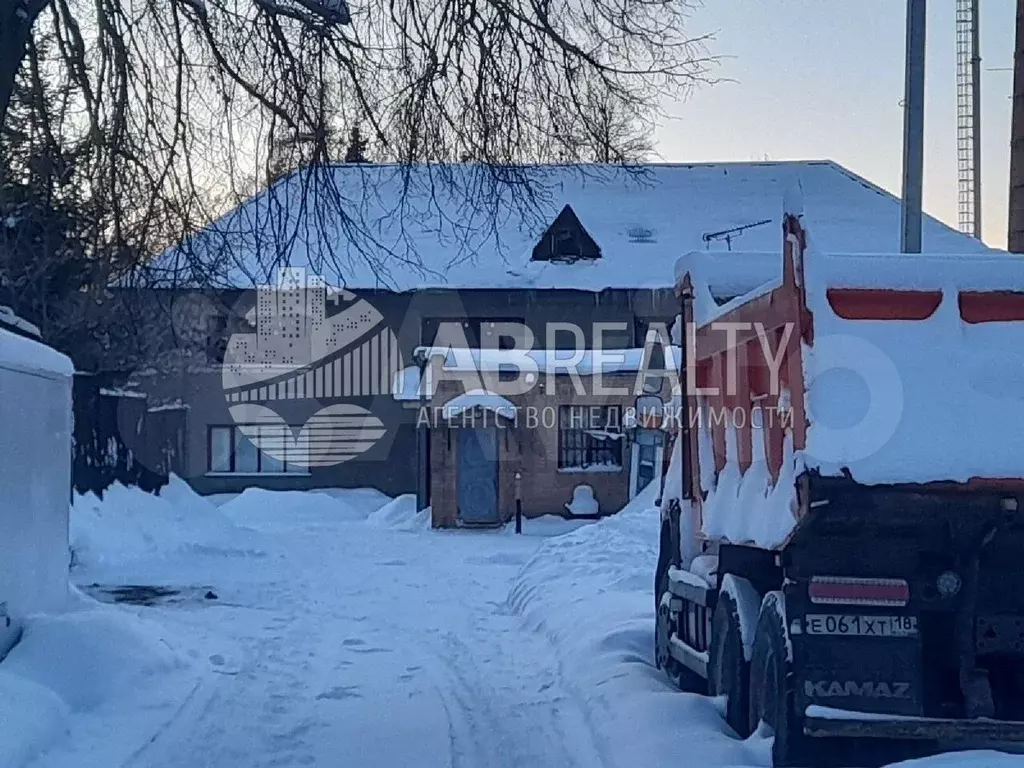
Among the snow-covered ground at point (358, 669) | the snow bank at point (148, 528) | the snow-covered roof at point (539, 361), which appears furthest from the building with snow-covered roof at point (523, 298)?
the snow-covered ground at point (358, 669)

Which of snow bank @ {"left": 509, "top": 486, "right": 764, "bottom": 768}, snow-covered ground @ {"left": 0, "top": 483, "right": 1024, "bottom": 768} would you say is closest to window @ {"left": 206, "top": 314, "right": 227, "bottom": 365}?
snow-covered ground @ {"left": 0, "top": 483, "right": 1024, "bottom": 768}

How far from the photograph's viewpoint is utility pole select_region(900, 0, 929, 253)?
11.8 m

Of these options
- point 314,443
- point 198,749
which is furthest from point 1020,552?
point 314,443

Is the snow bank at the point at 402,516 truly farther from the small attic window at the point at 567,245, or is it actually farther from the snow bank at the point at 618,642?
the small attic window at the point at 567,245

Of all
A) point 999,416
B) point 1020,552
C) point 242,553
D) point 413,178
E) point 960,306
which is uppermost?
point 413,178

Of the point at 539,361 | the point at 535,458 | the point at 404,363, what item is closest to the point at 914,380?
the point at 535,458

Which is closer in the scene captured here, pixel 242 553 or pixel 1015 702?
pixel 1015 702

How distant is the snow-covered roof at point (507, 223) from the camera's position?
1052cm

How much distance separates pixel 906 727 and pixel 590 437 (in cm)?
2343

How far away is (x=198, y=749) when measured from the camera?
337 inches

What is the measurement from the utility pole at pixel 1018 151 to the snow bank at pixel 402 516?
2032 cm

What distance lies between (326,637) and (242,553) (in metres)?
9.38

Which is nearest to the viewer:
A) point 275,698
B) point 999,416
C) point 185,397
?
point 999,416

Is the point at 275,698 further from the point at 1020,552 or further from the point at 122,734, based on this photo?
the point at 1020,552
